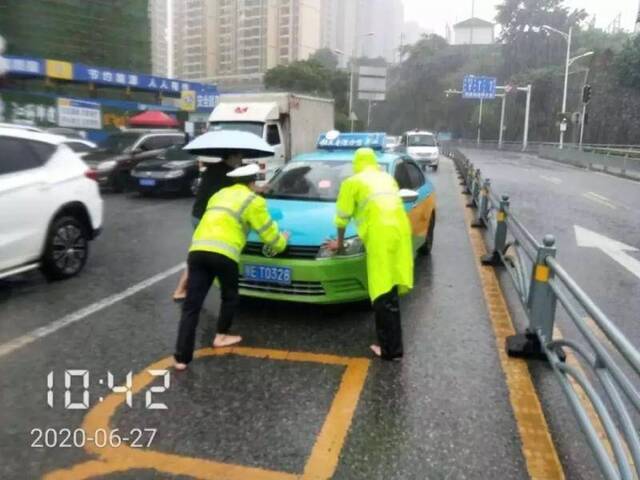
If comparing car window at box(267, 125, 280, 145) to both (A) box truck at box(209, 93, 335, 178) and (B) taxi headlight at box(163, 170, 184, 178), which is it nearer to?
(A) box truck at box(209, 93, 335, 178)

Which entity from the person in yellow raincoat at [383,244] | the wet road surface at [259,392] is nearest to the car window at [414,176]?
the wet road surface at [259,392]

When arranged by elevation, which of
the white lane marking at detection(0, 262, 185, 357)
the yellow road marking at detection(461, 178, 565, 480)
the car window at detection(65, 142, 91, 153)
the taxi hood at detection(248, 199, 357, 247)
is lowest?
the white lane marking at detection(0, 262, 185, 357)

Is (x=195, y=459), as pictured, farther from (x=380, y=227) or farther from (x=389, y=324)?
(x=380, y=227)

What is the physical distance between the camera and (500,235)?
23.7ft

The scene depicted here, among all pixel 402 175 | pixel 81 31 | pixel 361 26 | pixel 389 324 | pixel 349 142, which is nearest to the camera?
pixel 389 324

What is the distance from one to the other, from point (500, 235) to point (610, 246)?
10.0 ft

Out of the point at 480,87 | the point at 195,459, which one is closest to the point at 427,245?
the point at 195,459

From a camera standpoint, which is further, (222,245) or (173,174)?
(173,174)

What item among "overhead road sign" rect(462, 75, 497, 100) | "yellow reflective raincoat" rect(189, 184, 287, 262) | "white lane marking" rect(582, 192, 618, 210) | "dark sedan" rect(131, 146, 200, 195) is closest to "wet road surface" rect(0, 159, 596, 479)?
"yellow reflective raincoat" rect(189, 184, 287, 262)

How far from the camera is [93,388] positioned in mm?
3879

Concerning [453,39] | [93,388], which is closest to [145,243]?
[93,388]

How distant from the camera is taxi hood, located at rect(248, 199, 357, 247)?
16.6 ft

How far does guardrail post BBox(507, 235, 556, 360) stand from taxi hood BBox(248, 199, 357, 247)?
1610 mm

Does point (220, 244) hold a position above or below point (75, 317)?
above
